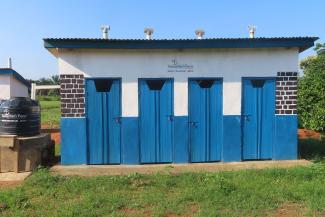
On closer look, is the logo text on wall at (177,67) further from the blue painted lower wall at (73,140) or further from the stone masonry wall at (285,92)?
the blue painted lower wall at (73,140)

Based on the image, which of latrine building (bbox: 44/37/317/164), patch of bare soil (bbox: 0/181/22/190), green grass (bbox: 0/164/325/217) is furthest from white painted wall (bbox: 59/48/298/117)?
patch of bare soil (bbox: 0/181/22/190)

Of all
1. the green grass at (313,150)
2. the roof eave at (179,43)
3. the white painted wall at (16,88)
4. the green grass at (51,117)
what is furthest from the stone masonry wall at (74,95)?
the green grass at (51,117)

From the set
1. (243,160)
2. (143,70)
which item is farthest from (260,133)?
(143,70)

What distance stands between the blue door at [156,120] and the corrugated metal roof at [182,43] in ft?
A: 3.05

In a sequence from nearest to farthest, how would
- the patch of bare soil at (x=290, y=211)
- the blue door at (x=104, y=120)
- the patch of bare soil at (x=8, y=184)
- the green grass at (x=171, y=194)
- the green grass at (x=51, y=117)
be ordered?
the patch of bare soil at (x=290, y=211) < the green grass at (x=171, y=194) < the patch of bare soil at (x=8, y=184) < the blue door at (x=104, y=120) < the green grass at (x=51, y=117)

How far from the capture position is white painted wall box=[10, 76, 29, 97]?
640 inches

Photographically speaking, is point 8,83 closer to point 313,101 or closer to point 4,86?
point 4,86

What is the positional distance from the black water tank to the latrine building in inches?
33.0

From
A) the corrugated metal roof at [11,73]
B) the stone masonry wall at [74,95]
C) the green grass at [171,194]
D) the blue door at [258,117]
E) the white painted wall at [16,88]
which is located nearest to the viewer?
the green grass at [171,194]

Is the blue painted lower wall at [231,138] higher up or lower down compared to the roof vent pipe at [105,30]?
lower down

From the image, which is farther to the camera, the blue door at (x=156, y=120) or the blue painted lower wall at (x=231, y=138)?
the blue painted lower wall at (x=231, y=138)

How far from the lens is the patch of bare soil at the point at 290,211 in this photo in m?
5.57

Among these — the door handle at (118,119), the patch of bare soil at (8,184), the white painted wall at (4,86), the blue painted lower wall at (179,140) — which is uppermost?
the white painted wall at (4,86)

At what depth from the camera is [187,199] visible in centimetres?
624
